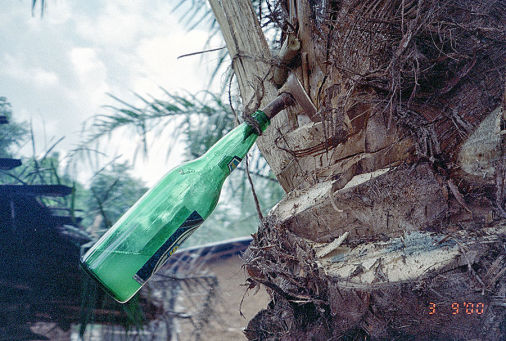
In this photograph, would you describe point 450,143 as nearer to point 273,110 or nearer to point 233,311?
point 273,110

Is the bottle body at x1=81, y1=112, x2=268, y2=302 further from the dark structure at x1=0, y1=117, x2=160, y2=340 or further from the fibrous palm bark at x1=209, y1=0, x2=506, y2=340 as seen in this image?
the dark structure at x1=0, y1=117, x2=160, y2=340

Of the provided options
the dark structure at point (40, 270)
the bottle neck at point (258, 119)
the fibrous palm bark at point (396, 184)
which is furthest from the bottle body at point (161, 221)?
the dark structure at point (40, 270)

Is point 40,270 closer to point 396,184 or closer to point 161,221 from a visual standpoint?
point 161,221

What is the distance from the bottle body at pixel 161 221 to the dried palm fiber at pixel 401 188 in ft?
0.60

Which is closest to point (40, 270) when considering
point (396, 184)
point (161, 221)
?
point (161, 221)

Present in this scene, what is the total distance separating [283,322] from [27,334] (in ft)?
2.84

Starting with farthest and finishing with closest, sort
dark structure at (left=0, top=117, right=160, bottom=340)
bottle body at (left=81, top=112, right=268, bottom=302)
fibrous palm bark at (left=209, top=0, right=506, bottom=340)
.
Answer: dark structure at (left=0, top=117, right=160, bottom=340), bottle body at (left=81, top=112, right=268, bottom=302), fibrous palm bark at (left=209, top=0, right=506, bottom=340)

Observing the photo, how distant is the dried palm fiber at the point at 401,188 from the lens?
0.40 m

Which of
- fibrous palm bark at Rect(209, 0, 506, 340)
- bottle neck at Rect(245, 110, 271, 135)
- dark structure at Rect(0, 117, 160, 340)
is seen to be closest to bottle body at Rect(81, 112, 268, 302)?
bottle neck at Rect(245, 110, 271, 135)

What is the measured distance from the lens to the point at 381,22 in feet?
1.52

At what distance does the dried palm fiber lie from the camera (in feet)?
1.32

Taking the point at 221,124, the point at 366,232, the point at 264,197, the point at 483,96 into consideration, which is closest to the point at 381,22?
the point at 483,96

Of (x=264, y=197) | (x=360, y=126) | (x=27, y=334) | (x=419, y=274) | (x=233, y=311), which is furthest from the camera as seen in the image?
(x=264, y=197)

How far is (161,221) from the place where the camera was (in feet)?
2.01
